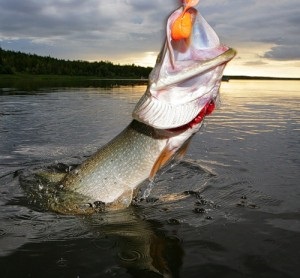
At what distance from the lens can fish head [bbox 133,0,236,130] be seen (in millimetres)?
3650

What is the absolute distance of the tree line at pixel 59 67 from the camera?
95125mm

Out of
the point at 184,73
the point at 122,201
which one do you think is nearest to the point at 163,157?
the point at 122,201

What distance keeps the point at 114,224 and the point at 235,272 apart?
1.62m

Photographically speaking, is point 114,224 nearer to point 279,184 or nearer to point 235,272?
point 235,272

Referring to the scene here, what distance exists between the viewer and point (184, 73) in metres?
3.80

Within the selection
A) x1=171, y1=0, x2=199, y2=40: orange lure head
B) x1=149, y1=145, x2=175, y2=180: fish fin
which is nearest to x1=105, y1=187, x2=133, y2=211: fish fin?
x1=149, y1=145, x2=175, y2=180: fish fin

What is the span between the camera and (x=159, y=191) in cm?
634

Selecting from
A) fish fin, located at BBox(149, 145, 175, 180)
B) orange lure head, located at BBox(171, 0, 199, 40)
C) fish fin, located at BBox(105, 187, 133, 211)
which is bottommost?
fish fin, located at BBox(105, 187, 133, 211)

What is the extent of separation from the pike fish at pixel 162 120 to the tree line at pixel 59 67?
3455 inches

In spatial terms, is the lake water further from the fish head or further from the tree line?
the tree line

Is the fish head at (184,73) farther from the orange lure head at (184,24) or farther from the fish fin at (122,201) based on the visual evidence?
the fish fin at (122,201)

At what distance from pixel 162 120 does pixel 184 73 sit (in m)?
0.54

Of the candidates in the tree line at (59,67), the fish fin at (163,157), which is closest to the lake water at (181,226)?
the fish fin at (163,157)

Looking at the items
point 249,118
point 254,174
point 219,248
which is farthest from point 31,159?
point 249,118
